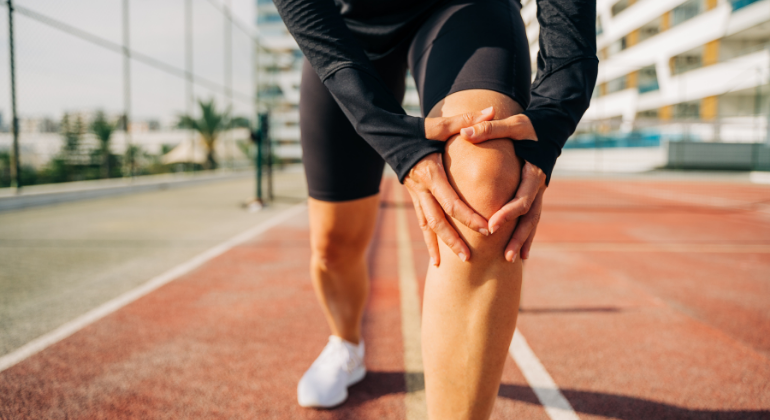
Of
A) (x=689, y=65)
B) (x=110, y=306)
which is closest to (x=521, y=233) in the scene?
(x=110, y=306)

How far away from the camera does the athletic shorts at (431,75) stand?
100 centimetres

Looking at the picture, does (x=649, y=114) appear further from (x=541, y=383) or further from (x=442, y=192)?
(x=442, y=192)

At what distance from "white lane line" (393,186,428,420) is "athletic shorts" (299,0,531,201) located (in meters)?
0.80

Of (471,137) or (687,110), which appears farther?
(687,110)

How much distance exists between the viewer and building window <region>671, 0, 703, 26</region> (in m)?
25.5

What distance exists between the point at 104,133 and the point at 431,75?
1094cm

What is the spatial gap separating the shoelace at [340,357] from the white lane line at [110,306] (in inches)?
54.2

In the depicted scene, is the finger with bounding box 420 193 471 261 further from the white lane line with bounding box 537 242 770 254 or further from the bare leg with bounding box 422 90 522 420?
the white lane line with bounding box 537 242 770 254

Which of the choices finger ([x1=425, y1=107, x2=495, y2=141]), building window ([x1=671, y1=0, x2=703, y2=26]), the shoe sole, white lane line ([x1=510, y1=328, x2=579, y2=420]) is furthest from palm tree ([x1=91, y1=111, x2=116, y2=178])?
building window ([x1=671, y1=0, x2=703, y2=26])

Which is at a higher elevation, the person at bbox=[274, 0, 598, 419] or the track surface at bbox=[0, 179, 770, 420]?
the person at bbox=[274, 0, 598, 419]

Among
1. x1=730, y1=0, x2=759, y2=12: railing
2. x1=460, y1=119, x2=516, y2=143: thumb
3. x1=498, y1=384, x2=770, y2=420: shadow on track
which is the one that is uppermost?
x1=730, y1=0, x2=759, y2=12: railing

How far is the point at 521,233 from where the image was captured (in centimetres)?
86

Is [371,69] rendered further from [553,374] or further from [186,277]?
[186,277]

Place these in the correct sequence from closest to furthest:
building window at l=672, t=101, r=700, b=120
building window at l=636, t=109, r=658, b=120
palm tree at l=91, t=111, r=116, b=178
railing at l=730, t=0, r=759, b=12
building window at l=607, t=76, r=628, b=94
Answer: palm tree at l=91, t=111, r=116, b=178, railing at l=730, t=0, r=759, b=12, building window at l=672, t=101, r=700, b=120, building window at l=636, t=109, r=658, b=120, building window at l=607, t=76, r=628, b=94
